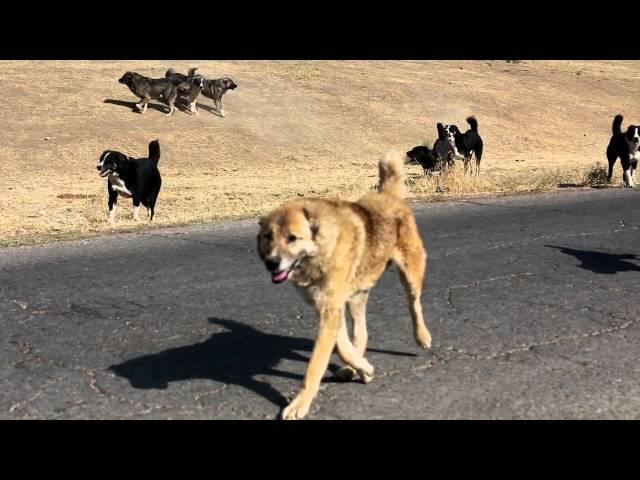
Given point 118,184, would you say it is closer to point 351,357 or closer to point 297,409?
point 351,357

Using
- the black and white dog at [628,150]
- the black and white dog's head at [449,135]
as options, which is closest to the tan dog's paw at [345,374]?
the black and white dog at [628,150]

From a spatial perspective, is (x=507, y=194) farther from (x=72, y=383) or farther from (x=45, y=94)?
(x=45, y=94)

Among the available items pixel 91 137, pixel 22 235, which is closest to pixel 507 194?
pixel 22 235

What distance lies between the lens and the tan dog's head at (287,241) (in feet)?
15.2

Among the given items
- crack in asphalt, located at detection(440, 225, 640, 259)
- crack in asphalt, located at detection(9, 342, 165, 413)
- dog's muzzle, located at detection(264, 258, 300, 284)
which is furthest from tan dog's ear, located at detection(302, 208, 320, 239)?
crack in asphalt, located at detection(440, 225, 640, 259)

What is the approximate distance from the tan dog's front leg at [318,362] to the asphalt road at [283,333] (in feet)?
0.49

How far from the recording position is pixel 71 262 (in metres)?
9.28

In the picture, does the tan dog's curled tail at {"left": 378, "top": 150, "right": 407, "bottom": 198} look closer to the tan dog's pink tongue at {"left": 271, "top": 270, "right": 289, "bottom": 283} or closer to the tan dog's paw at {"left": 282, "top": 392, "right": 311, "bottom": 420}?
the tan dog's pink tongue at {"left": 271, "top": 270, "right": 289, "bottom": 283}

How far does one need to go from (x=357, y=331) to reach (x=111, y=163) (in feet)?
28.7

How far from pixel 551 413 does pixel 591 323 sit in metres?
2.18

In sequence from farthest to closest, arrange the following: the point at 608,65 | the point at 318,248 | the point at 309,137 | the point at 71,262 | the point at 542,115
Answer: the point at 608,65 < the point at 542,115 < the point at 309,137 < the point at 71,262 < the point at 318,248

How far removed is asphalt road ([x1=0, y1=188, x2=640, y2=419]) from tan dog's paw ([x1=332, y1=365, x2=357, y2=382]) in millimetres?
84

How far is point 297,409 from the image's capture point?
4.68m

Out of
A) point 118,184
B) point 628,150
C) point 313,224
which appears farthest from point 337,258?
point 628,150
